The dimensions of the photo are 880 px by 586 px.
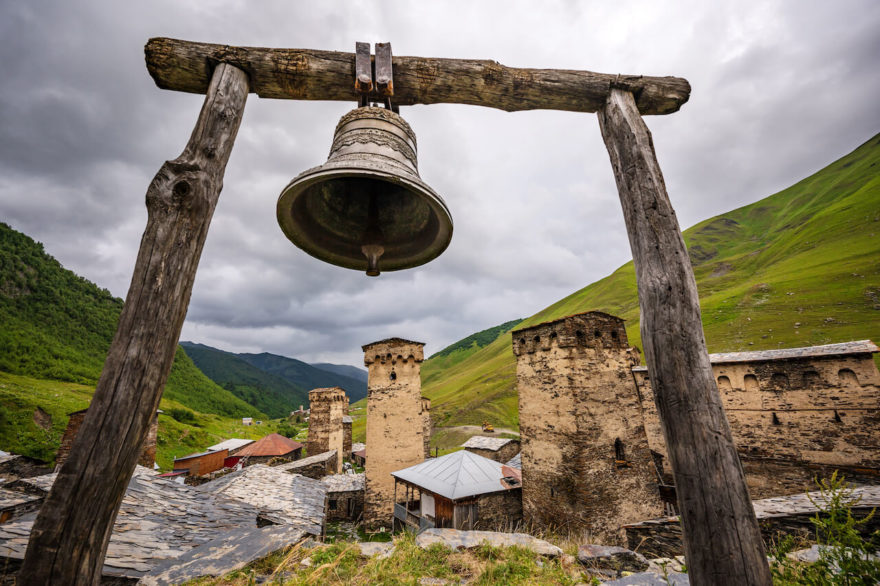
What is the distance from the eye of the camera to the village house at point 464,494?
1269cm

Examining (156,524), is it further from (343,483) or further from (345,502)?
(343,483)

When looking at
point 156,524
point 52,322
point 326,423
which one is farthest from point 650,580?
point 52,322

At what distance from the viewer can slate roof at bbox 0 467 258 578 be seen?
3.63m

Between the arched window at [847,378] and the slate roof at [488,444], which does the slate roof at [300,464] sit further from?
the arched window at [847,378]

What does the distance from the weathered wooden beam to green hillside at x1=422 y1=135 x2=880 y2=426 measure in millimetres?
39407

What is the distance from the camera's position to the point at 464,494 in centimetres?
1244

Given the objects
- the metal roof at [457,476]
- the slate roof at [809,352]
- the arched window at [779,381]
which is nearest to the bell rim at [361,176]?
the slate roof at [809,352]

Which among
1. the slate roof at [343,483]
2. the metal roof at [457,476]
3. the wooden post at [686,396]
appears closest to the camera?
the wooden post at [686,396]

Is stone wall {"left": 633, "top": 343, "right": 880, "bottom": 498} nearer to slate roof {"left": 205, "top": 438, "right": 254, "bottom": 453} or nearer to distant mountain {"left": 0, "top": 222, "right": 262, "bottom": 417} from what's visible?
slate roof {"left": 205, "top": 438, "right": 254, "bottom": 453}

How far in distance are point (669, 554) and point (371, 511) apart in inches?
529

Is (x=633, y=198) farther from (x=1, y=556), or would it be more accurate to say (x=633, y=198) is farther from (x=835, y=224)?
(x=835, y=224)

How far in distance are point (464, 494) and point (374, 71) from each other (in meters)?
13.4

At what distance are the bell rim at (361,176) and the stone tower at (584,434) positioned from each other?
36.7 feet

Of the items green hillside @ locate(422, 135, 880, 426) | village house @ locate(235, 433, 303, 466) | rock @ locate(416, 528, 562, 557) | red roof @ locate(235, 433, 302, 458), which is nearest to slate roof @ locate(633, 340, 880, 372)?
rock @ locate(416, 528, 562, 557)
